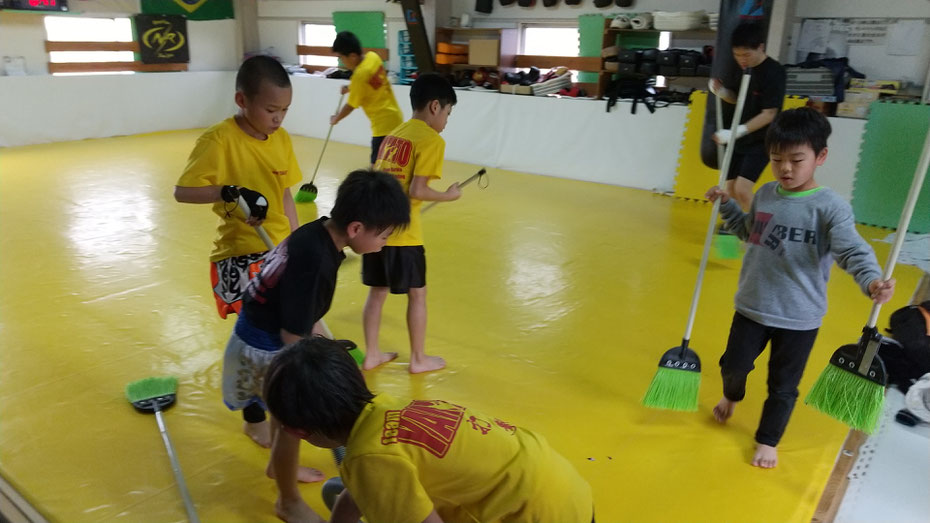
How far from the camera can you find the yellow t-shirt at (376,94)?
16.1 feet

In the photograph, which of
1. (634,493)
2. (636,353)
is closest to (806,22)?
(636,353)

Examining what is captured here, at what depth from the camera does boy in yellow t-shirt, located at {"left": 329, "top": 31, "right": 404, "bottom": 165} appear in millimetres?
4848

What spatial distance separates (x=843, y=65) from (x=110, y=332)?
20.6ft

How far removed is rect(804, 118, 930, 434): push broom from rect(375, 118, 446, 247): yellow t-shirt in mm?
→ 1610

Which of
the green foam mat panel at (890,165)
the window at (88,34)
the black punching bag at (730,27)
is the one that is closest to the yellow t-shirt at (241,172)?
the black punching bag at (730,27)

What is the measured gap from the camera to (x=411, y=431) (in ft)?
4.23

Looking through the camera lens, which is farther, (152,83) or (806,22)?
(152,83)

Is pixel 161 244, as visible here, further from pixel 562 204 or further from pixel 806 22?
pixel 806 22

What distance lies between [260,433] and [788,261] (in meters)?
1.98

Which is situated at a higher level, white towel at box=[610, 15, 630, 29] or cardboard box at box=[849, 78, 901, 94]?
white towel at box=[610, 15, 630, 29]

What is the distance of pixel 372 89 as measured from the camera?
4.95 meters

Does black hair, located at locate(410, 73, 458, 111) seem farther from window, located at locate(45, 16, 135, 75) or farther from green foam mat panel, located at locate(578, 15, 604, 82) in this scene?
window, located at locate(45, 16, 135, 75)

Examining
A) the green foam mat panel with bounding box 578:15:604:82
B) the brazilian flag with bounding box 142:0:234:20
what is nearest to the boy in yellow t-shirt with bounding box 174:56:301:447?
the green foam mat panel with bounding box 578:15:604:82

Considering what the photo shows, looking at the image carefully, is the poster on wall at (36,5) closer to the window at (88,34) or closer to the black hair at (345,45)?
the window at (88,34)
